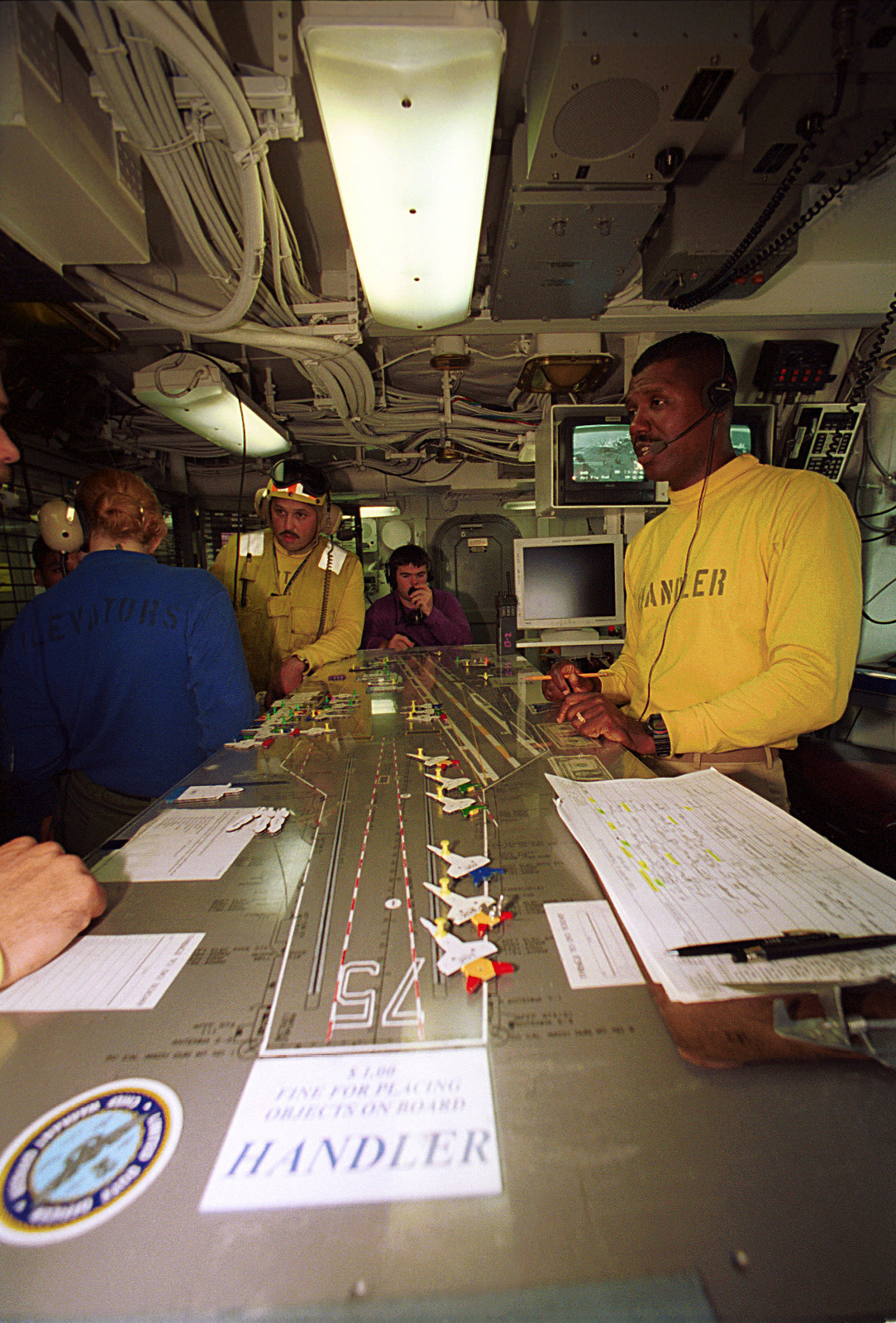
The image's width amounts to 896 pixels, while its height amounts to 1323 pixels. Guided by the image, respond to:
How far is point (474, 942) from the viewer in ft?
2.16

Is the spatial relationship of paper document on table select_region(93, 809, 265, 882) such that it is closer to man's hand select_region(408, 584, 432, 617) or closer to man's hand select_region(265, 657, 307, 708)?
man's hand select_region(265, 657, 307, 708)

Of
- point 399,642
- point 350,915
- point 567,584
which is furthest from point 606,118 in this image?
point 399,642

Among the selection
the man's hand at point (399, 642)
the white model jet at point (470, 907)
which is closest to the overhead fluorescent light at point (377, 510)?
the man's hand at point (399, 642)

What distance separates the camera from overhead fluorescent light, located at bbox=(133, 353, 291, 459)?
111 inches

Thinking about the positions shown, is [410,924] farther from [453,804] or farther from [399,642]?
[399,642]

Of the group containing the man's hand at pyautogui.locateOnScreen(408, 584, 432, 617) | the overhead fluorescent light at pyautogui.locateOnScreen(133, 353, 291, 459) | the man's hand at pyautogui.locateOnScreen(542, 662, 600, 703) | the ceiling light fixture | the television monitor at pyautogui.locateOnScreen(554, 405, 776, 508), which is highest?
the ceiling light fixture

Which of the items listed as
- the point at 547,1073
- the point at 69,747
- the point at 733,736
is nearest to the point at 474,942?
the point at 547,1073

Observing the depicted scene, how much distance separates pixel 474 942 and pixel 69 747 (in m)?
1.63

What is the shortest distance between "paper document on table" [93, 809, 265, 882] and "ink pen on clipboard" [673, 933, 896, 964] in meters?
0.67

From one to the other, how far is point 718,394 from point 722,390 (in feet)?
0.04

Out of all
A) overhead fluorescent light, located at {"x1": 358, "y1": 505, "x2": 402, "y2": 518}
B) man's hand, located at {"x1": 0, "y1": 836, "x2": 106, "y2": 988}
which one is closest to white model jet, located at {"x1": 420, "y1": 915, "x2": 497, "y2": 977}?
man's hand, located at {"x1": 0, "y1": 836, "x2": 106, "y2": 988}

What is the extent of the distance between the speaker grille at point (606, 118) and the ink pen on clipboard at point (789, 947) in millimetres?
1764

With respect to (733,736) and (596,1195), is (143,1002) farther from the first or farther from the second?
(733,736)

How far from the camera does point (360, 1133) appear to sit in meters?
0.45
